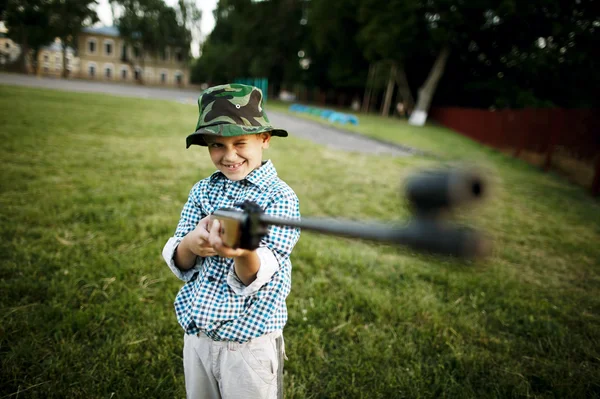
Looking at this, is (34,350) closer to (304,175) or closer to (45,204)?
(45,204)

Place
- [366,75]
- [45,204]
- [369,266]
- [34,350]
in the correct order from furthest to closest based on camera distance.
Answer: [366,75], [45,204], [369,266], [34,350]

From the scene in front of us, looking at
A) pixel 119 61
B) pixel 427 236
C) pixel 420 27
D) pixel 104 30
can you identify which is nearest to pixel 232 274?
pixel 427 236

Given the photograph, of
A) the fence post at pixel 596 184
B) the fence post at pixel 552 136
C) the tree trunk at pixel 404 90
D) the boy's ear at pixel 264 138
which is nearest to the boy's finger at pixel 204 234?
the boy's ear at pixel 264 138

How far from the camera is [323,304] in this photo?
2740mm

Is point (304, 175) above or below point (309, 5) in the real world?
below

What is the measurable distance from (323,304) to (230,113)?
6.40 feet

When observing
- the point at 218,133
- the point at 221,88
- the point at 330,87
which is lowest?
the point at 218,133

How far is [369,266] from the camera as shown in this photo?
3422 mm

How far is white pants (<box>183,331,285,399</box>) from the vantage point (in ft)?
4.47

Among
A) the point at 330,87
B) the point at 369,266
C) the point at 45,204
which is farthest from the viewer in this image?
the point at 330,87

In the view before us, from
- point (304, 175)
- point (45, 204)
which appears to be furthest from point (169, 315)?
point (304, 175)

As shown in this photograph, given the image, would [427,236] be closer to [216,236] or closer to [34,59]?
[216,236]

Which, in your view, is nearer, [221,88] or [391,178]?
[221,88]

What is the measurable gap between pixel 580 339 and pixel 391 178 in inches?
181
